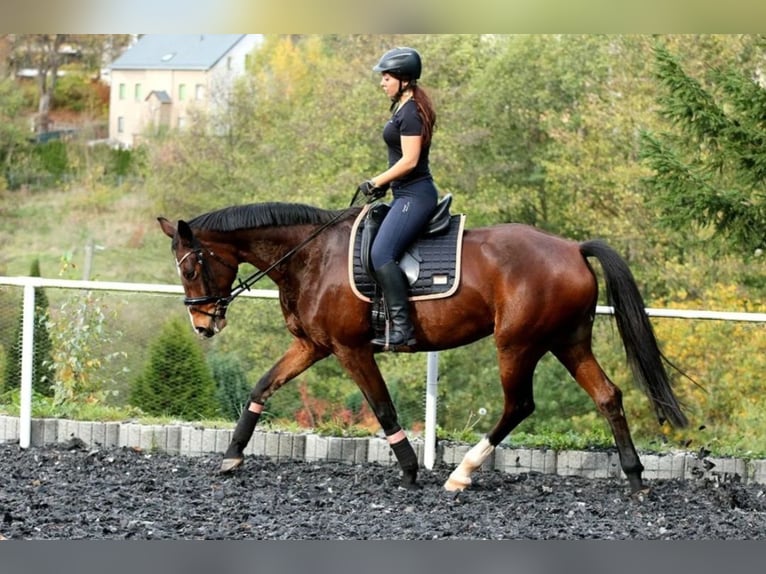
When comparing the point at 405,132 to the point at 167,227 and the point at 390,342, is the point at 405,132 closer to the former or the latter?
the point at 390,342

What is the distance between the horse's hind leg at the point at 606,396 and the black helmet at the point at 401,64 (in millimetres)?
1853

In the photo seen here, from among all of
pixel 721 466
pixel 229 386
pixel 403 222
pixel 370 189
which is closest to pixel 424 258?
pixel 403 222

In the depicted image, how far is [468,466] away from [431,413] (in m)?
0.73

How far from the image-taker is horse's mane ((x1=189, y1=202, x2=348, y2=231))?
23.6 feet

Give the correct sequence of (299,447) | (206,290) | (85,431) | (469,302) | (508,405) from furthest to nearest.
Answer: (85,431), (299,447), (206,290), (508,405), (469,302)

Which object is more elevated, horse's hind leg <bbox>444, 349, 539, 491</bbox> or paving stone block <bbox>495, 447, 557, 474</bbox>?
horse's hind leg <bbox>444, 349, 539, 491</bbox>

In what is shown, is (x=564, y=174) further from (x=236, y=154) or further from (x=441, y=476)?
(x=441, y=476)

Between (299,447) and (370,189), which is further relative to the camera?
(299,447)

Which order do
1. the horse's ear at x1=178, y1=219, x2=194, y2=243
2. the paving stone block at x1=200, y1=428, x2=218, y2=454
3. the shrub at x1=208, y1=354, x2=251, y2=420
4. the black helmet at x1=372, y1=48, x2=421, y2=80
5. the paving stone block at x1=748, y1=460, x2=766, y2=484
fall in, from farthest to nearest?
the shrub at x1=208, y1=354, x2=251, y2=420 < the paving stone block at x1=200, y1=428, x2=218, y2=454 < the paving stone block at x1=748, y1=460, x2=766, y2=484 < the horse's ear at x1=178, y1=219, x2=194, y2=243 < the black helmet at x1=372, y1=48, x2=421, y2=80

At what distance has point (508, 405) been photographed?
23.1ft

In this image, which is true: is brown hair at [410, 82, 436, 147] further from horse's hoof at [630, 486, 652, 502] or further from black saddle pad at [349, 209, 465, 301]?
horse's hoof at [630, 486, 652, 502]

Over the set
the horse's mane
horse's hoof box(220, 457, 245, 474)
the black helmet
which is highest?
the black helmet

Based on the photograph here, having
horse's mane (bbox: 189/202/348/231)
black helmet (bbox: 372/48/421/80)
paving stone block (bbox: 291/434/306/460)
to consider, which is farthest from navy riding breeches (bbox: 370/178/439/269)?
paving stone block (bbox: 291/434/306/460)

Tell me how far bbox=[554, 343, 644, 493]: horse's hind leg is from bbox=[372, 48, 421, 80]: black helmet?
6.08 feet
